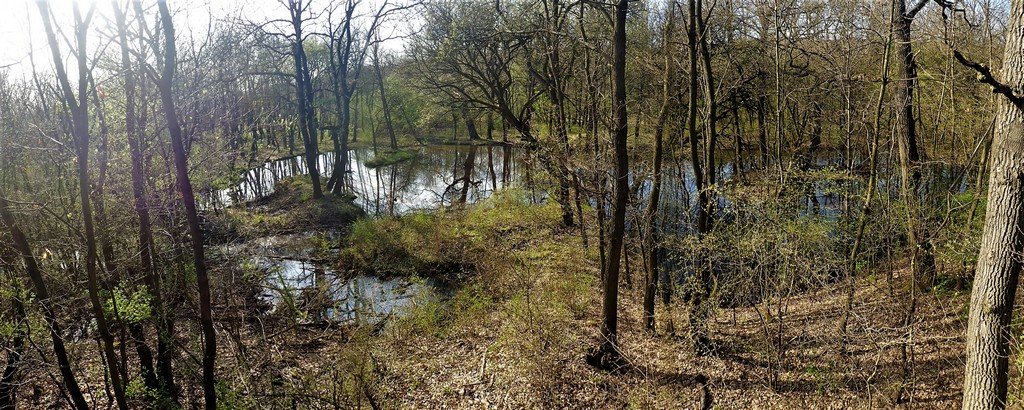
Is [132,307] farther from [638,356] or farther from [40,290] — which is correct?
[638,356]

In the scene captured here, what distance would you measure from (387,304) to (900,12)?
448 inches

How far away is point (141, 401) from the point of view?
317 inches

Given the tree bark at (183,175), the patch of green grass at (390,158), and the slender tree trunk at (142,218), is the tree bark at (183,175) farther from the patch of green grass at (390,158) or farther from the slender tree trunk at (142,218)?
the patch of green grass at (390,158)

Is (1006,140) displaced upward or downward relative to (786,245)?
upward

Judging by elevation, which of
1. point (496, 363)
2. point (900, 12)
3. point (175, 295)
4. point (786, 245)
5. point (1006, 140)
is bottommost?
point (496, 363)

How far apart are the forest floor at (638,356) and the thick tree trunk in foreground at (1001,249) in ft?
3.97

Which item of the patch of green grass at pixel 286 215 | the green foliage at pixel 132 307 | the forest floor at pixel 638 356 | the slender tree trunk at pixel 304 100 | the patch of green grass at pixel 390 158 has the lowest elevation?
the forest floor at pixel 638 356

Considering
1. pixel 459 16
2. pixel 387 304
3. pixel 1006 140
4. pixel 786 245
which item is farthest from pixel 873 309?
pixel 459 16

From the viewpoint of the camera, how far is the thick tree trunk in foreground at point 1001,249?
14.5 feet

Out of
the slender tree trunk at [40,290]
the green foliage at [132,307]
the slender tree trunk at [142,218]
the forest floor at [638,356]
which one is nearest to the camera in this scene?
the slender tree trunk at [40,290]

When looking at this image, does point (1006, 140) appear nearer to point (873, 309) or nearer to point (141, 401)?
point (873, 309)

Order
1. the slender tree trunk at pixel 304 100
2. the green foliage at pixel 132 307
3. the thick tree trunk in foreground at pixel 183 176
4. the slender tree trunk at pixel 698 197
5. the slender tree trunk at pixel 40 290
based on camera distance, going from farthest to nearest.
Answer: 1. the slender tree trunk at pixel 304 100
2. the slender tree trunk at pixel 698 197
3. the green foliage at pixel 132 307
4. the slender tree trunk at pixel 40 290
5. the thick tree trunk in foreground at pixel 183 176

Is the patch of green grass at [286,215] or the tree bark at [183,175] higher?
the tree bark at [183,175]

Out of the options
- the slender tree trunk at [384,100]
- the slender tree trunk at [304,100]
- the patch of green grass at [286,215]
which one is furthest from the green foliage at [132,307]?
the slender tree trunk at [384,100]
